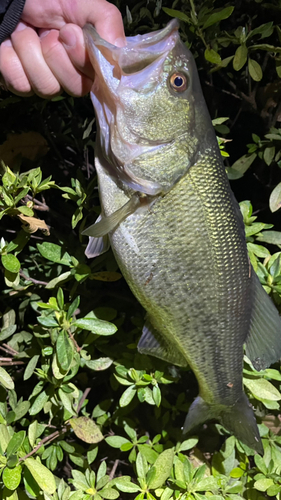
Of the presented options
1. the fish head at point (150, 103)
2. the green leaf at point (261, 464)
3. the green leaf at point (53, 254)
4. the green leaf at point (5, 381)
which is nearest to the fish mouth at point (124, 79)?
the fish head at point (150, 103)

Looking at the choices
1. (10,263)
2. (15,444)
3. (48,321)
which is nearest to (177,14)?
(10,263)

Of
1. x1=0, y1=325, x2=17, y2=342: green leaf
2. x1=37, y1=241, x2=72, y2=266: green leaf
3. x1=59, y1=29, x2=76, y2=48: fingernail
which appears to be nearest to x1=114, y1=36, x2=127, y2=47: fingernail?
x1=59, y1=29, x2=76, y2=48: fingernail

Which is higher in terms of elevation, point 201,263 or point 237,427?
point 201,263

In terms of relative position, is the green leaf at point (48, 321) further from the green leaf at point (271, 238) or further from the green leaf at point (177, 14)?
the green leaf at point (177, 14)

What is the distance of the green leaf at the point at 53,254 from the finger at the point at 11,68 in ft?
1.56

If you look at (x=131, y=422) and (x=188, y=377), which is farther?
(x=188, y=377)

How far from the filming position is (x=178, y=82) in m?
0.84

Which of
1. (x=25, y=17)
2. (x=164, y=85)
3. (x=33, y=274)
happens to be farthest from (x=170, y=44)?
(x=33, y=274)

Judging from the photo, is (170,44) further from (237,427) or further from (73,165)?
(237,427)

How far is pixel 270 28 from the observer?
3.55ft

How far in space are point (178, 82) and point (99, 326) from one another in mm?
728

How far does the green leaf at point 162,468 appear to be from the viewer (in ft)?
3.44

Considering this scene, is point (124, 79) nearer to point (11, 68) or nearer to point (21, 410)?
point (11, 68)

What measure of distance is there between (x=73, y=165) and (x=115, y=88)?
2.58ft
